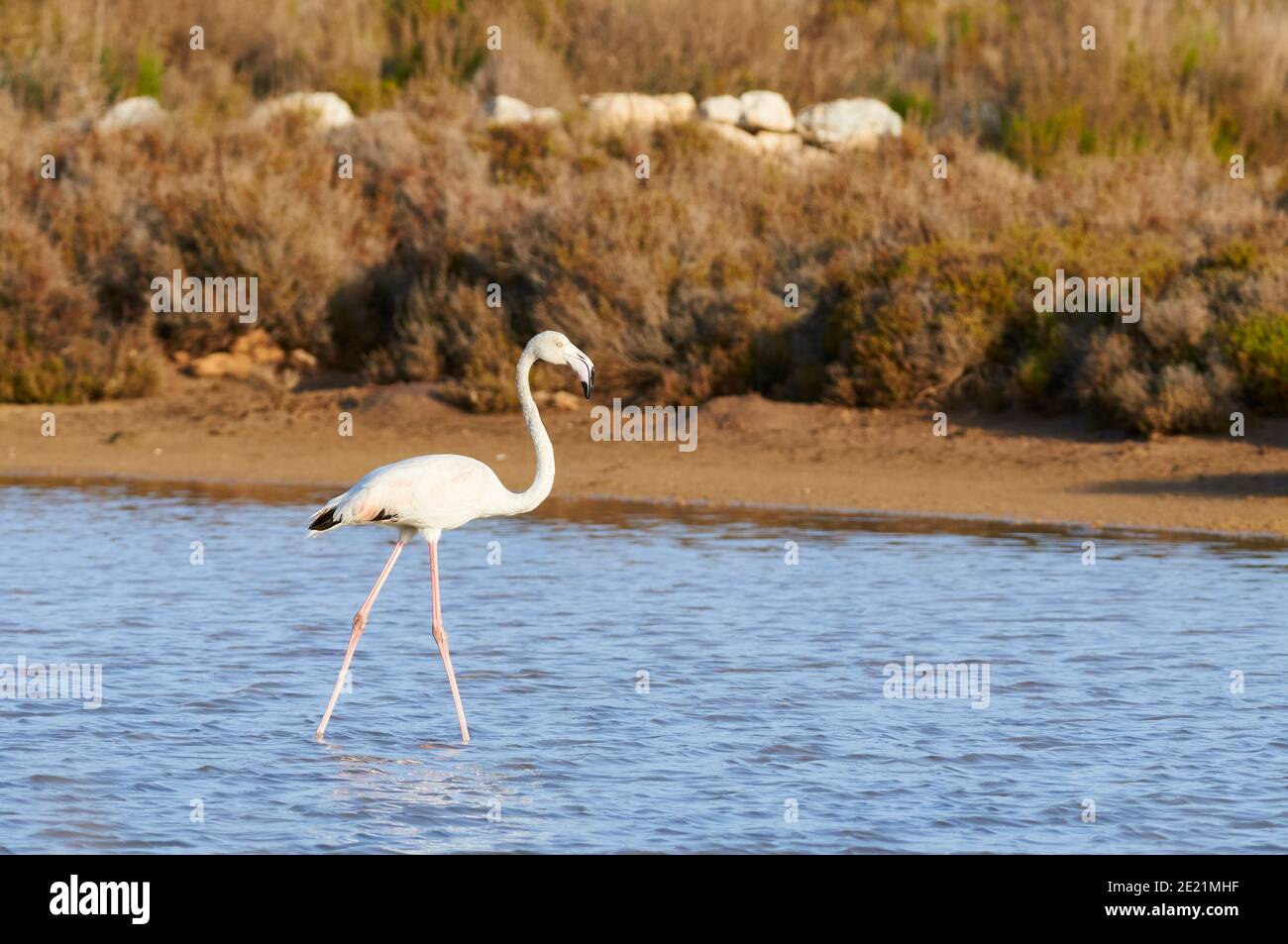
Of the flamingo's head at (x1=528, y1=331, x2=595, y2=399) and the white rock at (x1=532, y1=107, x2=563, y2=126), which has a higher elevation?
the white rock at (x1=532, y1=107, x2=563, y2=126)

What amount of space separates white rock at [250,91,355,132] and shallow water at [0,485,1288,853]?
423 inches

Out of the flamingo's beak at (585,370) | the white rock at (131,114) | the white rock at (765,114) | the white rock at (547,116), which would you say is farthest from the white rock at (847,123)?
the flamingo's beak at (585,370)

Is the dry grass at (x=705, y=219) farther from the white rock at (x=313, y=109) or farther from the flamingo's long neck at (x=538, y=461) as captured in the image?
the flamingo's long neck at (x=538, y=461)

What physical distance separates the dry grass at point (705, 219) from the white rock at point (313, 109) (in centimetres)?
71

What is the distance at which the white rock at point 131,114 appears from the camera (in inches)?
923

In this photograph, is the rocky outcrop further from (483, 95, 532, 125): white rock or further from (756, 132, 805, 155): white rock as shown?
(756, 132, 805, 155): white rock

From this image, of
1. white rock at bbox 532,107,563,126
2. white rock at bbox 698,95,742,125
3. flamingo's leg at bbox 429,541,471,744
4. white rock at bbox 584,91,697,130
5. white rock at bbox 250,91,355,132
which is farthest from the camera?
white rock at bbox 698,95,742,125

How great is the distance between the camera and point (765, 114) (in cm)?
2372

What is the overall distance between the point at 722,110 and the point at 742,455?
9.36 metres

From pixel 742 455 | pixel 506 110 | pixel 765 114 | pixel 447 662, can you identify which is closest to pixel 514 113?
pixel 506 110

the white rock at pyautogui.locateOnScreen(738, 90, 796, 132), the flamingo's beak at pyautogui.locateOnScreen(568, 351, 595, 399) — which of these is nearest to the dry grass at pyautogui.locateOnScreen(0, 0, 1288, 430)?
the white rock at pyautogui.locateOnScreen(738, 90, 796, 132)

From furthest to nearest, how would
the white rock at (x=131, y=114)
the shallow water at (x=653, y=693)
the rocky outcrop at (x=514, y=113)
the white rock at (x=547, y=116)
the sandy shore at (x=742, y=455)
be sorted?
the white rock at (x=131, y=114) < the rocky outcrop at (x=514, y=113) < the white rock at (x=547, y=116) < the sandy shore at (x=742, y=455) < the shallow water at (x=653, y=693)

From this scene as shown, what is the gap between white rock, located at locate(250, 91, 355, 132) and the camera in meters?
23.1

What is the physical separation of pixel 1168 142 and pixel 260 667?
15.9 metres
